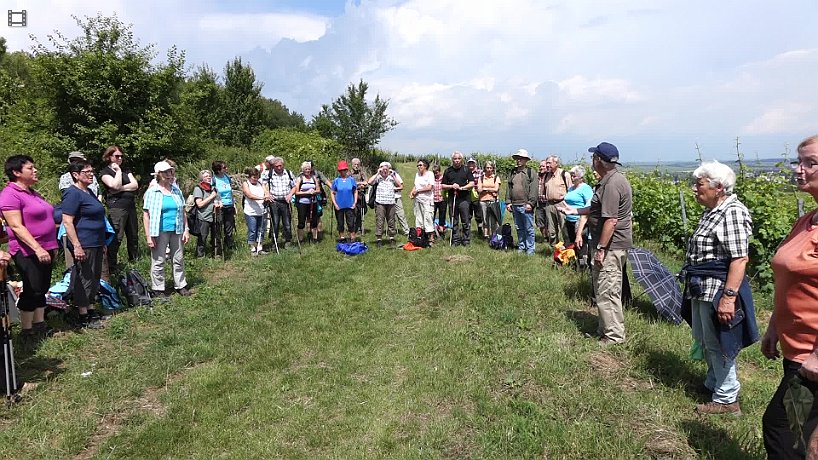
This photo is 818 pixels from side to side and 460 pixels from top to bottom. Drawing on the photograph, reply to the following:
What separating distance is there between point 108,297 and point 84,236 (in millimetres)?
1205

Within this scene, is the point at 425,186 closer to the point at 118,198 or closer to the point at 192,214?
the point at 192,214

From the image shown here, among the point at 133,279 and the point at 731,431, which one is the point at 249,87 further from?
the point at 731,431

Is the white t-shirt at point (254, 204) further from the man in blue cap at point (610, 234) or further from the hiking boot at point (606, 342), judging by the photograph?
the hiking boot at point (606, 342)

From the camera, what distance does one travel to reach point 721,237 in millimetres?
3363

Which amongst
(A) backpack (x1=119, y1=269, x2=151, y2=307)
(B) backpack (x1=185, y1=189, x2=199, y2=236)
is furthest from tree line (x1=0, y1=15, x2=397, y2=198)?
(A) backpack (x1=119, y1=269, x2=151, y2=307)

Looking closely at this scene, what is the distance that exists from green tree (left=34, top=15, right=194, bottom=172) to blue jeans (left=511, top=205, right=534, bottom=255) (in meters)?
9.12

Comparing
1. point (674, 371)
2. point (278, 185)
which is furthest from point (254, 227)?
point (674, 371)

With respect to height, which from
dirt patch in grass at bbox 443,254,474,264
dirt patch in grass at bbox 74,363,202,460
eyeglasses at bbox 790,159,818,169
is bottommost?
dirt patch in grass at bbox 74,363,202,460

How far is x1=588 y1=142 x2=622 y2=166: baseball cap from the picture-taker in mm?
4648

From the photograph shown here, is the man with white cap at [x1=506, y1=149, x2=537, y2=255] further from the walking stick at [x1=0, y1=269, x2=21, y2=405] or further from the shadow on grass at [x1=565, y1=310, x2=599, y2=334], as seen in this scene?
the walking stick at [x1=0, y1=269, x2=21, y2=405]

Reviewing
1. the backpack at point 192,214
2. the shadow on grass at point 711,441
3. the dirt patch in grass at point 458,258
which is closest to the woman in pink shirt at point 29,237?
the backpack at point 192,214

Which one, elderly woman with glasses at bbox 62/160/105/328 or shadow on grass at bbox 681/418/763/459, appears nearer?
shadow on grass at bbox 681/418/763/459

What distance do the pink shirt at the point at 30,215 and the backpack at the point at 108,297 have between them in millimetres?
1405

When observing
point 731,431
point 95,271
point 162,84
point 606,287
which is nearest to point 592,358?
point 606,287
